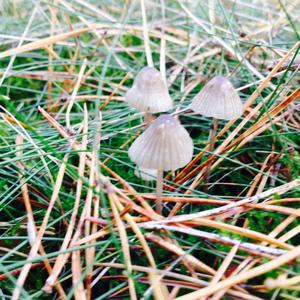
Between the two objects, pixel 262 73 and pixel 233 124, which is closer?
pixel 233 124

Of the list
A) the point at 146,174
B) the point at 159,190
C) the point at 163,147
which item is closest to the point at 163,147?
the point at 163,147

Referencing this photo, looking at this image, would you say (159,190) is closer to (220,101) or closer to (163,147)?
(163,147)

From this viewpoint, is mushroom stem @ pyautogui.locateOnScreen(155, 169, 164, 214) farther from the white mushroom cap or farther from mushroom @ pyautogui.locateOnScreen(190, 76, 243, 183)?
mushroom @ pyautogui.locateOnScreen(190, 76, 243, 183)

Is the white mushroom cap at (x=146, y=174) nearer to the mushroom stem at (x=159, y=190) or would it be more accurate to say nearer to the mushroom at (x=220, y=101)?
the mushroom stem at (x=159, y=190)

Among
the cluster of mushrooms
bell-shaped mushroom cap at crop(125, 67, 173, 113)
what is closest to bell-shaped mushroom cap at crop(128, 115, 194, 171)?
the cluster of mushrooms

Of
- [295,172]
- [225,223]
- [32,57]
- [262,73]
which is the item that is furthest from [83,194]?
[32,57]

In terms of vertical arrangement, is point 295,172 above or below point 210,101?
below

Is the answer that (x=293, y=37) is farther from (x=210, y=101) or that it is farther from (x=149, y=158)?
(x=149, y=158)
